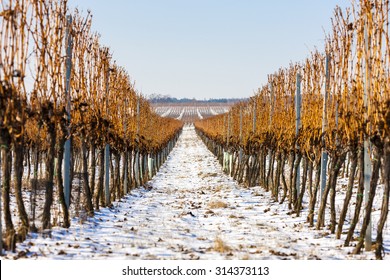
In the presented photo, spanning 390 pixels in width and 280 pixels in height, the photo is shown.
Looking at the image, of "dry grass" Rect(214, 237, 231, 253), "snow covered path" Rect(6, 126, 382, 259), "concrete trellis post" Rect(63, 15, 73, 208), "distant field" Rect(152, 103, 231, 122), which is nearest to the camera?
"snow covered path" Rect(6, 126, 382, 259)

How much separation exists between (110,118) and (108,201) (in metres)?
2.23

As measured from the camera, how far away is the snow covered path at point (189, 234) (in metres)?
5.81

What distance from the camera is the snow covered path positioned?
19.0 feet

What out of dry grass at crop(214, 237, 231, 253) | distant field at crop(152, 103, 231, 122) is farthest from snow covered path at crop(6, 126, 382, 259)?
distant field at crop(152, 103, 231, 122)

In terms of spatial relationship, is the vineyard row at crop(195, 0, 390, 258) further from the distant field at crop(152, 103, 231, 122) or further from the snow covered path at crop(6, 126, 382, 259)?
the distant field at crop(152, 103, 231, 122)

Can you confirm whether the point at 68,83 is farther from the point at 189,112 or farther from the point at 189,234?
the point at 189,112

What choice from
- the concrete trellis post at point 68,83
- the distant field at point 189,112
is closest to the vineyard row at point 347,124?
the concrete trellis post at point 68,83

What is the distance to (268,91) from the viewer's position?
15977 millimetres

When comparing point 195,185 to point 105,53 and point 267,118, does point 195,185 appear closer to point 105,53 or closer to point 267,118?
point 267,118

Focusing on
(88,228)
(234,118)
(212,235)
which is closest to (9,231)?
(88,228)

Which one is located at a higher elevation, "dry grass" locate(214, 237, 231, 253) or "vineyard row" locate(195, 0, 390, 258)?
"vineyard row" locate(195, 0, 390, 258)

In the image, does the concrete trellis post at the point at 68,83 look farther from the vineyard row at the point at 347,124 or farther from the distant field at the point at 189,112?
the distant field at the point at 189,112

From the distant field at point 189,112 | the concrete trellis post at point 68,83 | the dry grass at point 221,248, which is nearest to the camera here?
the dry grass at point 221,248

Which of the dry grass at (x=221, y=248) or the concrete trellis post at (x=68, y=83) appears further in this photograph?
the concrete trellis post at (x=68, y=83)
